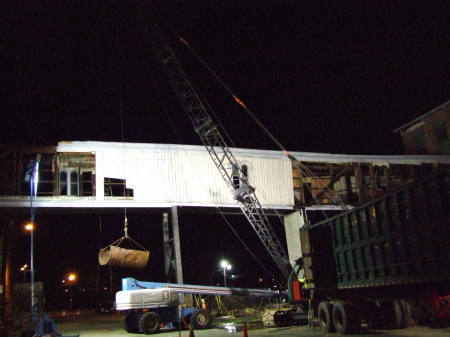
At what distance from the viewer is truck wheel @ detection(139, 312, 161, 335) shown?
19734 millimetres

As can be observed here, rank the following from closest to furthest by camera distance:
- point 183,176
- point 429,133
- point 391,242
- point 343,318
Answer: point 391,242, point 343,318, point 183,176, point 429,133

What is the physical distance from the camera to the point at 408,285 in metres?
12.9

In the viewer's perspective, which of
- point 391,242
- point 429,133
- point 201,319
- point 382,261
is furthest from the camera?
point 429,133

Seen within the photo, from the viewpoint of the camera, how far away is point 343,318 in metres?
14.9

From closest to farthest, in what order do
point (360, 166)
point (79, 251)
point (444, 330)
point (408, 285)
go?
1. point (408, 285)
2. point (444, 330)
3. point (360, 166)
4. point (79, 251)

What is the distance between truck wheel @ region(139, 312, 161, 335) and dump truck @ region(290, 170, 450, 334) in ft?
20.7

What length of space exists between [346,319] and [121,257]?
11.7 m

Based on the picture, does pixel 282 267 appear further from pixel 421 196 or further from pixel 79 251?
pixel 79 251

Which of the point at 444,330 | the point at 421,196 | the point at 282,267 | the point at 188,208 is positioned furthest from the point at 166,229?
the point at 421,196

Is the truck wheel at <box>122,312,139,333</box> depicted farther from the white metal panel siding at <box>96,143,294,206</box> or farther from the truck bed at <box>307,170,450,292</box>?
the truck bed at <box>307,170,450,292</box>

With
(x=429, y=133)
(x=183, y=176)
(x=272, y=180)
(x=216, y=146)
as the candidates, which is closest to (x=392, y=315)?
(x=272, y=180)

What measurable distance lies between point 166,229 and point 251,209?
5402 mm

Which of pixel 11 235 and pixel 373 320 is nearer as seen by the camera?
pixel 373 320

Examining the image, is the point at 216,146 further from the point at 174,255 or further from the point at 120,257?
the point at 120,257
